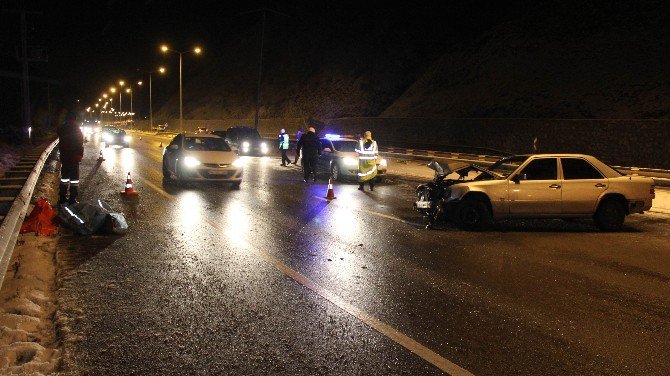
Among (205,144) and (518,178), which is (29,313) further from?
(205,144)

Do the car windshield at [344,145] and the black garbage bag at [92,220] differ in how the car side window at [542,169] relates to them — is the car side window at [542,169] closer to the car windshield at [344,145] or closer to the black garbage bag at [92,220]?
the black garbage bag at [92,220]

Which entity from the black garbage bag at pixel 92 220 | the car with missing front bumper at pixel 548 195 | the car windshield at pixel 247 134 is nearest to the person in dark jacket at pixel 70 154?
the black garbage bag at pixel 92 220

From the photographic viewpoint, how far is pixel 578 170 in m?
10.7

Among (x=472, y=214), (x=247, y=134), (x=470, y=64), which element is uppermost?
(x=470, y=64)

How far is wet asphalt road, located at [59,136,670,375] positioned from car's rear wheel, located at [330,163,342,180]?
7.79 metres

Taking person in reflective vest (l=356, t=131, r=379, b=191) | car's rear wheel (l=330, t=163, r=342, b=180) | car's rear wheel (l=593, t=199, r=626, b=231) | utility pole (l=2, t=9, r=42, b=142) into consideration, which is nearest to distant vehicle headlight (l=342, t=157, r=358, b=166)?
car's rear wheel (l=330, t=163, r=342, b=180)

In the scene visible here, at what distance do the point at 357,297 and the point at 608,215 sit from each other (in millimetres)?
6683

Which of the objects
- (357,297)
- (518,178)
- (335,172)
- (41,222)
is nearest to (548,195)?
(518,178)

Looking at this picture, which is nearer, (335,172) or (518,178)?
(518,178)

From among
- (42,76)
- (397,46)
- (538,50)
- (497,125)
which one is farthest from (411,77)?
(42,76)

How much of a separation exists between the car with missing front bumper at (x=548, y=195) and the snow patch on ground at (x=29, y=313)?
258 inches

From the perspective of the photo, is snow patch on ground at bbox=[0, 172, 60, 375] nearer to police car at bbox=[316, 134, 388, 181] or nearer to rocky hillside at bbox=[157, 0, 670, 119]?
police car at bbox=[316, 134, 388, 181]

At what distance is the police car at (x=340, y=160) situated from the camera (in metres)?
18.7

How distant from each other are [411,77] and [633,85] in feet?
82.4
